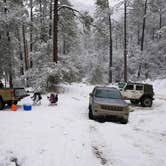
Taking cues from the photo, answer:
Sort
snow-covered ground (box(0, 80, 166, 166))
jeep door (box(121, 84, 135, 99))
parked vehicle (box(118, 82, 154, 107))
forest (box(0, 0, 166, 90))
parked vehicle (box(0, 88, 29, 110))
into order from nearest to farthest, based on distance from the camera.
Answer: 1. snow-covered ground (box(0, 80, 166, 166))
2. parked vehicle (box(0, 88, 29, 110))
3. parked vehicle (box(118, 82, 154, 107))
4. jeep door (box(121, 84, 135, 99))
5. forest (box(0, 0, 166, 90))

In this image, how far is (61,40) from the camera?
107 ft

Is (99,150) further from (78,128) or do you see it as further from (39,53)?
(39,53)

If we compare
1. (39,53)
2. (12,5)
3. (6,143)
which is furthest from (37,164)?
(12,5)

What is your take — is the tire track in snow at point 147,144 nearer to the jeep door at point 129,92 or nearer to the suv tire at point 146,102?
the suv tire at point 146,102

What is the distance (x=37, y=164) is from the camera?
658 cm

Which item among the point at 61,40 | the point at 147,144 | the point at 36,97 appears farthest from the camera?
the point at 61,40

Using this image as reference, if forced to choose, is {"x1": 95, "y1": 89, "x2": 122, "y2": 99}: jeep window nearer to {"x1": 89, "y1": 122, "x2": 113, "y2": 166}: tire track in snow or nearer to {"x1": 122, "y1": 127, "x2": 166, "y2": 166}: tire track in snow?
{"x1": 122, "y1": 127, "x2": 166, "y2": 166}: tire track in snow

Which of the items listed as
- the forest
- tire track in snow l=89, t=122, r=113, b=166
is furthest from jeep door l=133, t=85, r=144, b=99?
tire track in snow l=89, t=122, r=113, b=166

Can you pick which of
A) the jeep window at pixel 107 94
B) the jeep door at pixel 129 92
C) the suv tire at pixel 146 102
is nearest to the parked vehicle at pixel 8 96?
the jeep window at pixel 107 94

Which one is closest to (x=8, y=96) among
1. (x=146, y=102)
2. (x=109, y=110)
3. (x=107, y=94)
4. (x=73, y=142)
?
(x=107, y=94)

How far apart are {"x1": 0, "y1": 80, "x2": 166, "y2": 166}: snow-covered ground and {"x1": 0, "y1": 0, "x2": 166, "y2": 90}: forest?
393 inches

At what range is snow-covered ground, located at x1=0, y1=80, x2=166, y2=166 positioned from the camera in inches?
277

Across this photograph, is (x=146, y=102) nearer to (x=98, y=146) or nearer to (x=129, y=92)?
(x=129, y=92)

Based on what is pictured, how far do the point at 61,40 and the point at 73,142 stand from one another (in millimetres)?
25214
